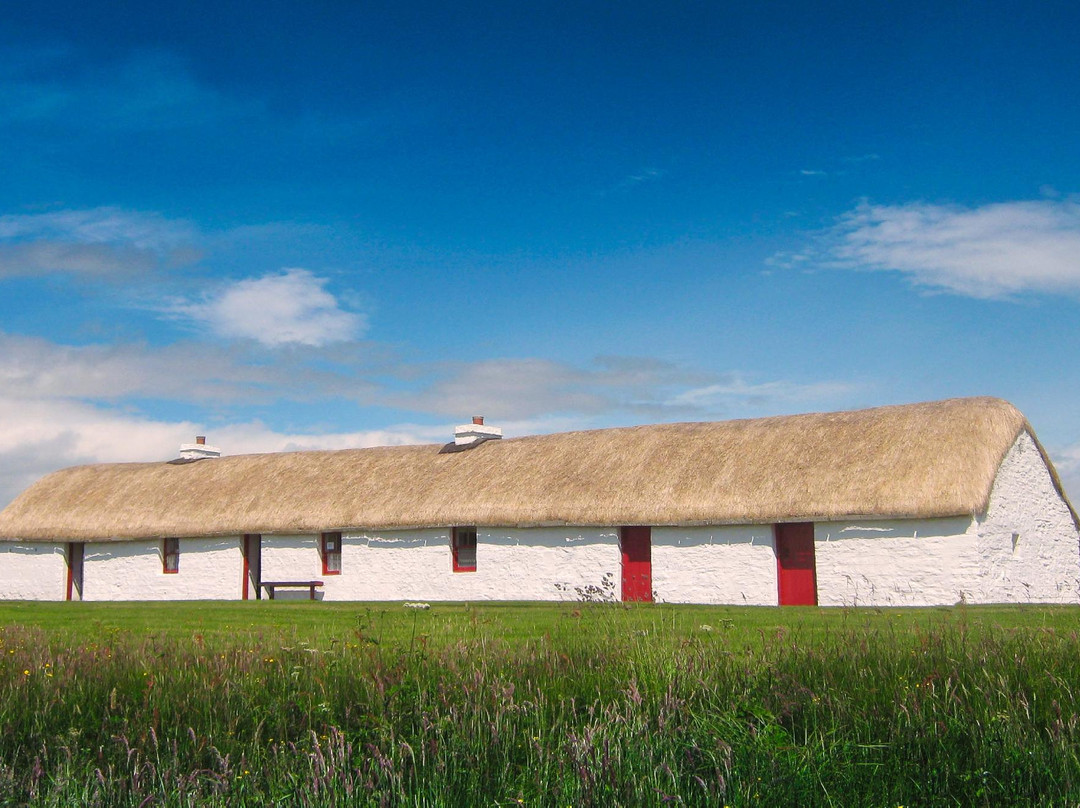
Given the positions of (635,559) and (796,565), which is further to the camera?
(635,559)

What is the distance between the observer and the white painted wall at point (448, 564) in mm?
24781

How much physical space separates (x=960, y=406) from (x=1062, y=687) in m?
17.2

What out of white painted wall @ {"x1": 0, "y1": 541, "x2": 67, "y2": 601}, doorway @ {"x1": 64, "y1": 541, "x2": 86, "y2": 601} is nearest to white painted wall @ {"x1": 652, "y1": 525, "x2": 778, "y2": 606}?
doorway @ {"x1": 64, "y1": 541, "x2": 86, "y2": 601}

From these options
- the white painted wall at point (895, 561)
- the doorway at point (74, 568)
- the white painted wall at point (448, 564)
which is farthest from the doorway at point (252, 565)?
the white painted wall at point (895, 561)

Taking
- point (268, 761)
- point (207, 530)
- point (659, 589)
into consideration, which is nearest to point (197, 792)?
point (268, 761)

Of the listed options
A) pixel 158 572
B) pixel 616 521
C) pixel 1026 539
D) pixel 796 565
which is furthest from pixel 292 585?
pixel 1026 539

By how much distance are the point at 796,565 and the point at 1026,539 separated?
17.5ft

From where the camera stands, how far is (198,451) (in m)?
36.2

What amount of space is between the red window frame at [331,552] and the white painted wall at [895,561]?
12.8m

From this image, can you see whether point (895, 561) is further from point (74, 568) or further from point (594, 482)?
point (74, 568)

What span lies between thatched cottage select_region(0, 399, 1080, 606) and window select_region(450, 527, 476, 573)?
6 centimetres

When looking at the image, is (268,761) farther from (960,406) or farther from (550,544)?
(960,406)

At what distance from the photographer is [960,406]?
2398cm

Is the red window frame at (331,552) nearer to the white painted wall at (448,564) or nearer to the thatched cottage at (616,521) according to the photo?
the thatched cottage at (616,521)
